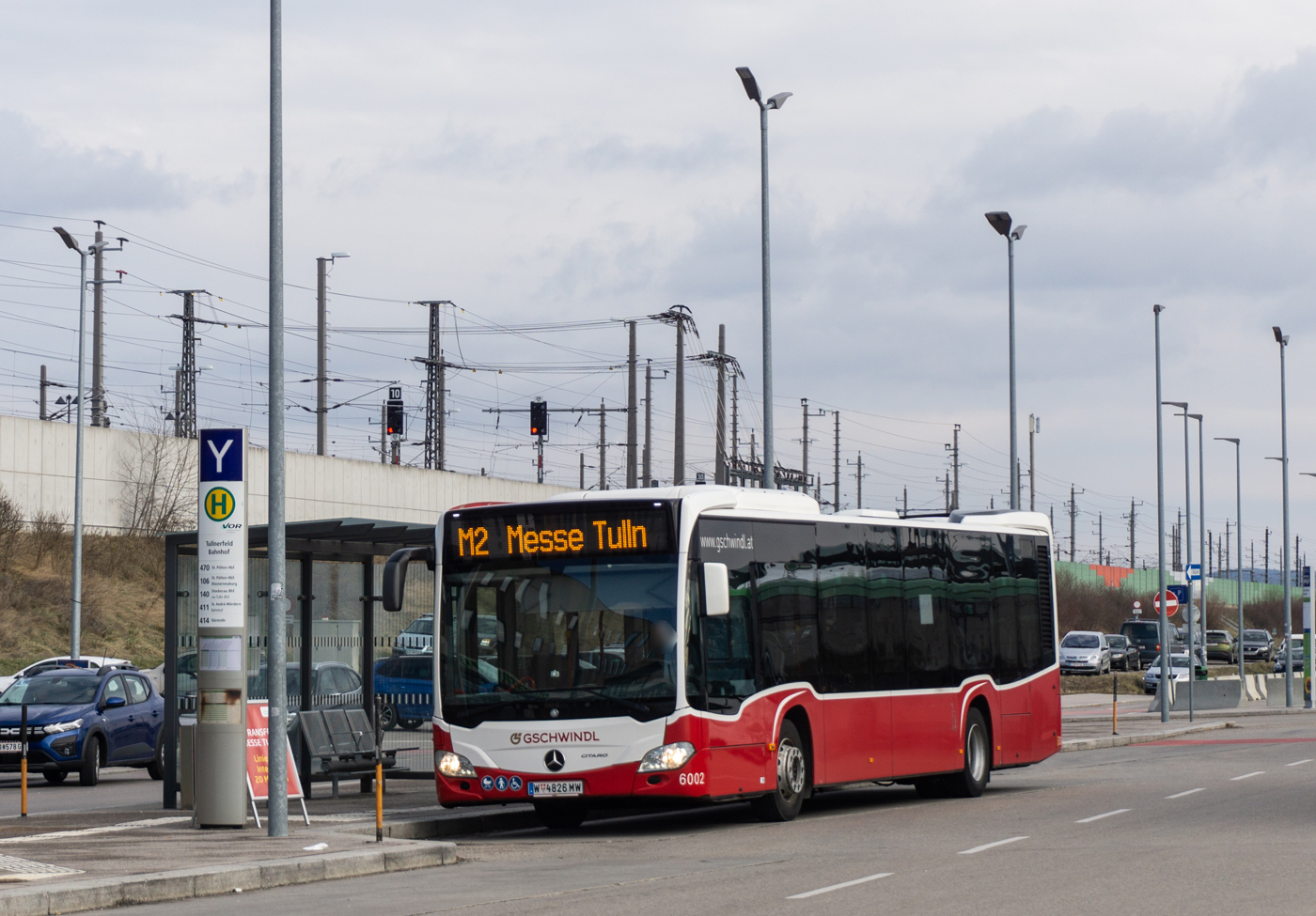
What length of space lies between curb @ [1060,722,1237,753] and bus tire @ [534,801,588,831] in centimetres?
1315

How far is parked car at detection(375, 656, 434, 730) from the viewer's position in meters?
20.5

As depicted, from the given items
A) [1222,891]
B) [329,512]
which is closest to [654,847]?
[1222,891]

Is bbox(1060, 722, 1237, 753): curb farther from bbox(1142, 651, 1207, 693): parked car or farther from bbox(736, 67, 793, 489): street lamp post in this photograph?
bbox(1142, 651, 1207, 693): parked car

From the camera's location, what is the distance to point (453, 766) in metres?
16.7

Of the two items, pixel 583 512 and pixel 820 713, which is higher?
pixel 583 512

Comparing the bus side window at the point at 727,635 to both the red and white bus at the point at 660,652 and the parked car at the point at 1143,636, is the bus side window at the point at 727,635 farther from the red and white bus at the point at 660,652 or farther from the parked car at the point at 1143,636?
the parked car at the point at 1143,636

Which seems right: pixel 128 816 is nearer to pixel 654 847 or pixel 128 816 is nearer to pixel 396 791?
pixel 396 791

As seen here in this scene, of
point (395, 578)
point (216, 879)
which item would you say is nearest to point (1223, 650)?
point (395, 578)

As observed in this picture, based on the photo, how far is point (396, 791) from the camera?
21.3m

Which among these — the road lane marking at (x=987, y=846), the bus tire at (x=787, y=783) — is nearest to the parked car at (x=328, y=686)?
the bus tire at (x=787, y=783)

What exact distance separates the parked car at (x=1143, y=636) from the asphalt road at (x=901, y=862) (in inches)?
2218

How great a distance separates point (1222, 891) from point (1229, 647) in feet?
249

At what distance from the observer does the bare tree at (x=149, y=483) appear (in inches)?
2239

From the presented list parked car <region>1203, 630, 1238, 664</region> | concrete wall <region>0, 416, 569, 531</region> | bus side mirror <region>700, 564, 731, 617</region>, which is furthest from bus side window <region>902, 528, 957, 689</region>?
parked car <region>1203, 630, 1238, 664</region>
